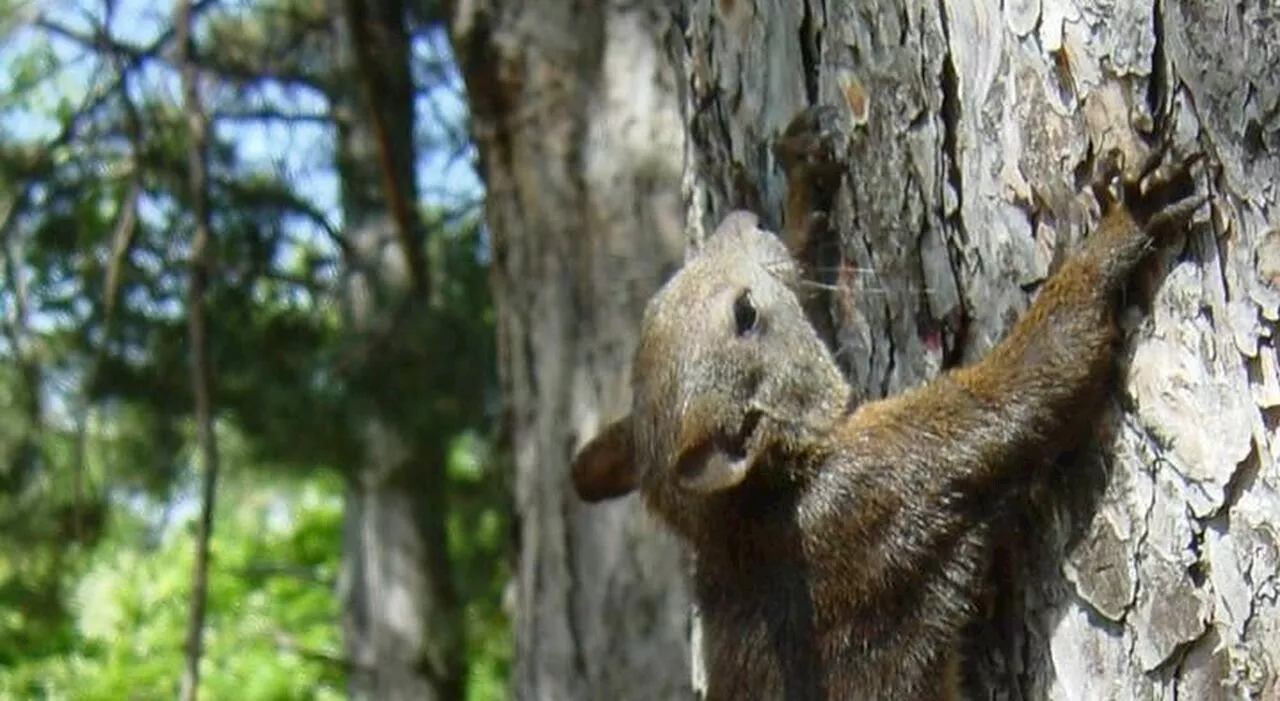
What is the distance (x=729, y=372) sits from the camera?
2707mm

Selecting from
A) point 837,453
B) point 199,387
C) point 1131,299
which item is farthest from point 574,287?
point 1131,299

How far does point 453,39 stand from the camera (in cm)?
481

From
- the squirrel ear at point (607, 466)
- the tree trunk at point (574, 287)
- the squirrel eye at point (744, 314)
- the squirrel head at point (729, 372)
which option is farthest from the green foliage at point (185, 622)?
the squirrel eye at point (744, 314)

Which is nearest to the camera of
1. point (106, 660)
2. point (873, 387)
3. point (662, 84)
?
point (873, 387)

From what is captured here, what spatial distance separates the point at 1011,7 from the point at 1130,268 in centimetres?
33

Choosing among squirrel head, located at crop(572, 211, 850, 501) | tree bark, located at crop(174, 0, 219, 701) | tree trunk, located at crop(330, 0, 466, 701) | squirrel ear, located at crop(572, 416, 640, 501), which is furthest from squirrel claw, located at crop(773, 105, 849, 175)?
tree trunk, located at crop(330, 0, 466, 701)

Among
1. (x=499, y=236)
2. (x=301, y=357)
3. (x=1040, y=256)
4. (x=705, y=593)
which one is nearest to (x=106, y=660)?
(x=301, y=357)

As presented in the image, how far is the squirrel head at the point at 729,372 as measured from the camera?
257 cm

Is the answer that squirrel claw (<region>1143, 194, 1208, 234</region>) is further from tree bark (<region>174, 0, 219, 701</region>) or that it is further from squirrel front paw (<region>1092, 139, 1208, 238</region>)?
tree bark (<region>174, 0, 219, 701</region>)

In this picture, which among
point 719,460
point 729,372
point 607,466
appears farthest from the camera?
point 607,466

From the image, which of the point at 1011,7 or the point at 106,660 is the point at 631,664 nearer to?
the point at 1011,7

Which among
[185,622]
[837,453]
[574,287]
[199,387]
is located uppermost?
[574,287]

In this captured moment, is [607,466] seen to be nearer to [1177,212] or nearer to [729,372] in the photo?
[729,372]

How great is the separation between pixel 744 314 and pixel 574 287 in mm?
2072
